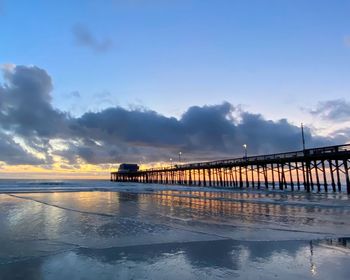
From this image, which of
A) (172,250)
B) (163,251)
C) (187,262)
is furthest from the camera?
(172,250)

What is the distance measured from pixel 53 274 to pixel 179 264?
225 centimetres

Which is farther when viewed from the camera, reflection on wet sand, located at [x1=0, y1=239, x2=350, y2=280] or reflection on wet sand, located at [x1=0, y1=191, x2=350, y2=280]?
reflection on wet sand, located at [x1=0, y1=191, x2=350, y2=280]

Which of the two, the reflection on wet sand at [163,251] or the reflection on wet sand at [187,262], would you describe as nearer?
the reflection on wet sand at [187,262]

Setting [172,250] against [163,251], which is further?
[172,250]

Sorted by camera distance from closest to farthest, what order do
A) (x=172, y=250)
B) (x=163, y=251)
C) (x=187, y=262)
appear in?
1. (x=187, y=262)
2. (x=163, y=251)
3. (x=172, y=250)

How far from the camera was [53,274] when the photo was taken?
5629mm

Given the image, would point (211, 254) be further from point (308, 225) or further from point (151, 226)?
point (308, 225)

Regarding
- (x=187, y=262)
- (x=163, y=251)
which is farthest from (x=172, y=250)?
(x=187, y=262)

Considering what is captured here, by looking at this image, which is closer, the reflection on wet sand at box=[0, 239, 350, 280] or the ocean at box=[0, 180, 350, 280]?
the reflection on wet sand at box=[0, 239, 350, 280]

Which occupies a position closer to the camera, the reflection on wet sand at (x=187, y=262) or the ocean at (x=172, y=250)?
the reflection on wet sand at (x=187, y=262)

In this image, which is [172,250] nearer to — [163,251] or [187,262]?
[163,251]

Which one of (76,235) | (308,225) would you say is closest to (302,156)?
(308,225)

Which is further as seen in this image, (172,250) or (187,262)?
(172,250)

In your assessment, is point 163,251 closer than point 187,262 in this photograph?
No
